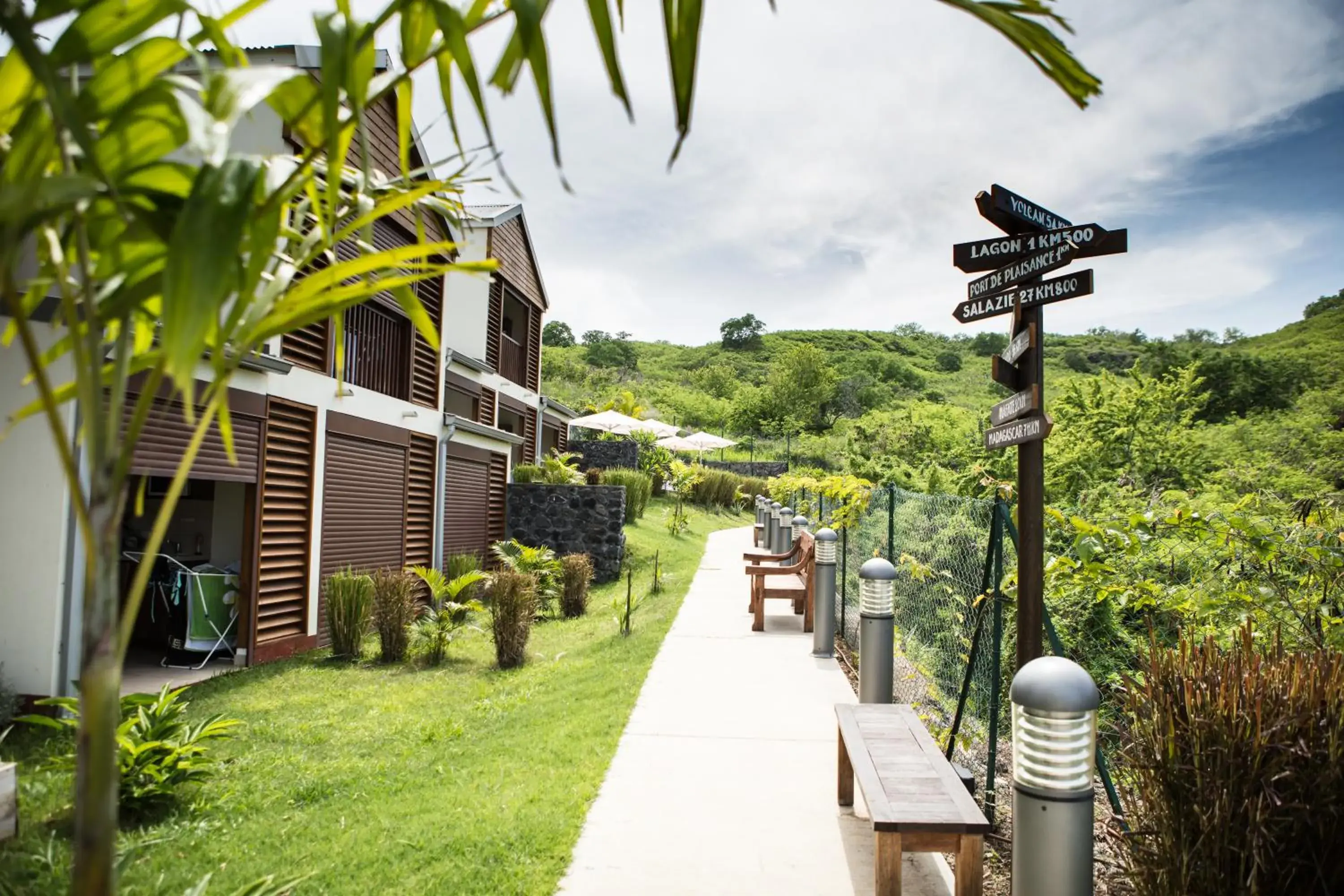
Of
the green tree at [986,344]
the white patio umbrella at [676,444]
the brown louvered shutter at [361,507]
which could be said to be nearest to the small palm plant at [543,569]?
the brown louvered shutter at [361,507]

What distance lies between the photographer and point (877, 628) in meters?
5.00

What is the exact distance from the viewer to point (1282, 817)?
2283 millimetres

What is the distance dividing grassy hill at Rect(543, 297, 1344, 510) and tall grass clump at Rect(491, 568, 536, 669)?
6564mm

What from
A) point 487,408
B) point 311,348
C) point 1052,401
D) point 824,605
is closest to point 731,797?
point 824,605

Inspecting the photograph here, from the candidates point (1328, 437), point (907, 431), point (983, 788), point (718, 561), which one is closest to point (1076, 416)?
point (718, 561)

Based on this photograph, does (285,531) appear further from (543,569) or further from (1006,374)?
(1006,374)

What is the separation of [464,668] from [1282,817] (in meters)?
6.68

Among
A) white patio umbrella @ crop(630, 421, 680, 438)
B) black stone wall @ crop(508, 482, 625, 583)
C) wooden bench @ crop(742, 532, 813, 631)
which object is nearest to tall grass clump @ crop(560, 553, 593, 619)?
wooden bench @ crop(742, 532, 813, 631)

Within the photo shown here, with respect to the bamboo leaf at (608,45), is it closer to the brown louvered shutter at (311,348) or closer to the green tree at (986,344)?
the brown louvered shutter at (311,348)

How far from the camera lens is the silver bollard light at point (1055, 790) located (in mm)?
2162

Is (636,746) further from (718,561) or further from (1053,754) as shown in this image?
(718,561)

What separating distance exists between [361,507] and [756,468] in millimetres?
26430

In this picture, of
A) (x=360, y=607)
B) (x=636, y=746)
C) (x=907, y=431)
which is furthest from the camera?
(x=907, y=431)

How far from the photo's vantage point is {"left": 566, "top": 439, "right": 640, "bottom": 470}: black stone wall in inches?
887
